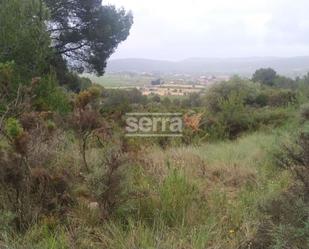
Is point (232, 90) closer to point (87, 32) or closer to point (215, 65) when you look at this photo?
point (87, 32)

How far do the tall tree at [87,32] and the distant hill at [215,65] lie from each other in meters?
8.85

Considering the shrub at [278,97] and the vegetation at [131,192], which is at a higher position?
the vegetation at [131,192]

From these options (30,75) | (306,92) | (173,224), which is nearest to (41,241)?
(173,224)

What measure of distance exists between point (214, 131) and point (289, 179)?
6.65 metres

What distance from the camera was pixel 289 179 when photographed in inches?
183

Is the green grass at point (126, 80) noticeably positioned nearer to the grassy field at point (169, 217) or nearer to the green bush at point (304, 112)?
the green bush at point (304, 112)

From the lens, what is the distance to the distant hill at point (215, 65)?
31.2 m

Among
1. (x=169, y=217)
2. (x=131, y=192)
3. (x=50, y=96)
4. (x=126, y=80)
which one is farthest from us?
(x=126, y=80)

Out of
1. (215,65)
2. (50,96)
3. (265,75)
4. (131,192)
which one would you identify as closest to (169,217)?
(131,192)

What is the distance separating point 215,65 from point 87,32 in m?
20.5

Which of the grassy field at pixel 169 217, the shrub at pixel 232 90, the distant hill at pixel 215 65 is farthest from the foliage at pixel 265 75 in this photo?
the grassy field at pixel 169 217

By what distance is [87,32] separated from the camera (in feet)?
61.4

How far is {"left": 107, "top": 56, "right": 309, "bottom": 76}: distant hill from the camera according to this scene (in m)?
31.2

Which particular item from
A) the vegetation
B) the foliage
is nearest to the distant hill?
the foliage
